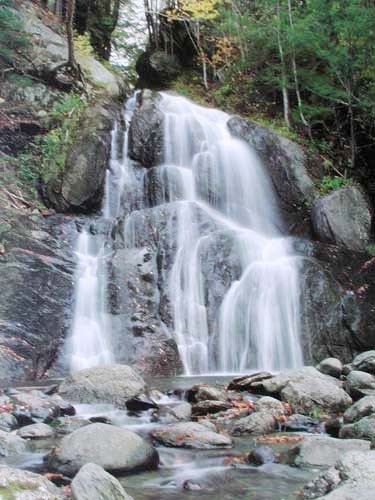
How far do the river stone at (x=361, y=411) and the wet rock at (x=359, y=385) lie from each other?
3.67 feet

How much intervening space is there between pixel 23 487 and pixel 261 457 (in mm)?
2259

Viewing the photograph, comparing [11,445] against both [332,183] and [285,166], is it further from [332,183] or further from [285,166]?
[332,183]

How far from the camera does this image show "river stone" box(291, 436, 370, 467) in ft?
15.1

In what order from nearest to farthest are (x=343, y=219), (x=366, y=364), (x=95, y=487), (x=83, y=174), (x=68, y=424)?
(x=95, y=487)
(x=68, y=424)
(x=366, y=364)
(x=83, y=174)
(x=343, y=219)

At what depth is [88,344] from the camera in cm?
925

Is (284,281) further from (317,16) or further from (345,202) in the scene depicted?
(317,16)

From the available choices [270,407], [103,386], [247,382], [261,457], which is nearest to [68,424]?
[103,386]

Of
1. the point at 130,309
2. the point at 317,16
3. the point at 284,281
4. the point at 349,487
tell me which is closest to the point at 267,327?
the point at 284,281

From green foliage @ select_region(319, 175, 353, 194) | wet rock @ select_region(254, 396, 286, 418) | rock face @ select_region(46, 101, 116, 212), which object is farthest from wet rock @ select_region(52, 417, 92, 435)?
green foliage @ select_region(319, 175, 353, 194)

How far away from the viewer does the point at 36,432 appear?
523cm

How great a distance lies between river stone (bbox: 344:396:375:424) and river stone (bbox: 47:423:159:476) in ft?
7.89

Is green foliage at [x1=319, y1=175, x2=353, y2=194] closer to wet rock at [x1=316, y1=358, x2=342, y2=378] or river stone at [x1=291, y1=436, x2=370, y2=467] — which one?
wet rock at [x1=316, y1=358, x2=342, y2=378]

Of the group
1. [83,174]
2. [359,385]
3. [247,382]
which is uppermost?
[83,174]

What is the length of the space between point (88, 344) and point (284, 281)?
4276 millimetres
